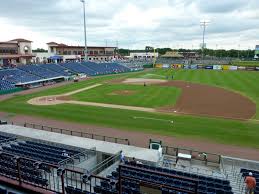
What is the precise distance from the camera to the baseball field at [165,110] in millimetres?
25059

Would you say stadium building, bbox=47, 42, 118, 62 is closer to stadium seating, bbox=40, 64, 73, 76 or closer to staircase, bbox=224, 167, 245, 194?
stadium seating, bbox=40, 64, 73, 76

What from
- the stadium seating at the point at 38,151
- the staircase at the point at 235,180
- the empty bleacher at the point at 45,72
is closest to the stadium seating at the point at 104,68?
the empty bleacher at the point at 45,72

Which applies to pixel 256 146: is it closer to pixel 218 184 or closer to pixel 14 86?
pixel 218 184

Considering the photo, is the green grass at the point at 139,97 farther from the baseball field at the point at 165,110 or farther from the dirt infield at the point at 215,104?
the dirt infield at the point at 215,104

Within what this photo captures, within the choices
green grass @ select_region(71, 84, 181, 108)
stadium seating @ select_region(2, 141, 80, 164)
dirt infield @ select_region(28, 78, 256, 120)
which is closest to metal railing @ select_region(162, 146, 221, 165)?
Answer: stadium seating @ select_region(2, 141, 80, 164)

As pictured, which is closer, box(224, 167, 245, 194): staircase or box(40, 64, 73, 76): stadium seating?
box(224, 167, 245, 194): staircase

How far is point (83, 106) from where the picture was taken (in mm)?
36406

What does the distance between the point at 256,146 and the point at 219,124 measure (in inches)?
243

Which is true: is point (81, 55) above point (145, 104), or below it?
above

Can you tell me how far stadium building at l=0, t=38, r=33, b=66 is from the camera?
7175 centimetres

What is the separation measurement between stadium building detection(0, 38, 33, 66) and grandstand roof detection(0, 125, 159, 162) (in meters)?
56.2

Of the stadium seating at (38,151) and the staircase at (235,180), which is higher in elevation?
the stadium seating at (38,151)

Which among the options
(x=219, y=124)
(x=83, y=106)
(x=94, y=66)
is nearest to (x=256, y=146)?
(x=219, y=124)

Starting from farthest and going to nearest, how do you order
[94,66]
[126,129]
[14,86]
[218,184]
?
[94,66] < [14,86] < [126,129] < [218,184]
